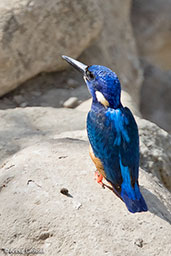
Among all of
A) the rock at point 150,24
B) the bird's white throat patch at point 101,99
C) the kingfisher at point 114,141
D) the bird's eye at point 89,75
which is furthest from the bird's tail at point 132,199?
the rock at point 150,24

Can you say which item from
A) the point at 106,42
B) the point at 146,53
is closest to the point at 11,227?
the point at 106,42

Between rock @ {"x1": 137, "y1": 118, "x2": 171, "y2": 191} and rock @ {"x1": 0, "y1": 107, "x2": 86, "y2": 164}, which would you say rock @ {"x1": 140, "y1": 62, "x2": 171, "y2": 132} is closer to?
rock @ {"x1": 0, "y1": 107, "x2": 86, "y2": 164}

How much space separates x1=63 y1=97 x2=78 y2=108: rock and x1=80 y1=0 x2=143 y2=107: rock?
0.75m

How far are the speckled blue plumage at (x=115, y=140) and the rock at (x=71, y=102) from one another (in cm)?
205

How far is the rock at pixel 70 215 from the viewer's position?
251cm

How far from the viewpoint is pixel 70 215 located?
2.62 m

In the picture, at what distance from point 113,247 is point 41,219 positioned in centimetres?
45

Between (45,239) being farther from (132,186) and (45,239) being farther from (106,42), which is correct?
(106,42)

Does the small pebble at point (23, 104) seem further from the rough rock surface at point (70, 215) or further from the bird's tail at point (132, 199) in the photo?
the bird's tail at point (132, 199)

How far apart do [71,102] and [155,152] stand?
4.57 feet

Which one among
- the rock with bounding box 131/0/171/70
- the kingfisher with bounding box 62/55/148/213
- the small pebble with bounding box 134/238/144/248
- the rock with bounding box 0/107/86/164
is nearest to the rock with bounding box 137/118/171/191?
the rock with bounding box 0/107/86/164

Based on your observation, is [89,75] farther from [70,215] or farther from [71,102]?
[71,102]

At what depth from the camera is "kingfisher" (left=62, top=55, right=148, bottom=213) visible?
279cm

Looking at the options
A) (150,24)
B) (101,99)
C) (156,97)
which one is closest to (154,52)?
(150,24)
